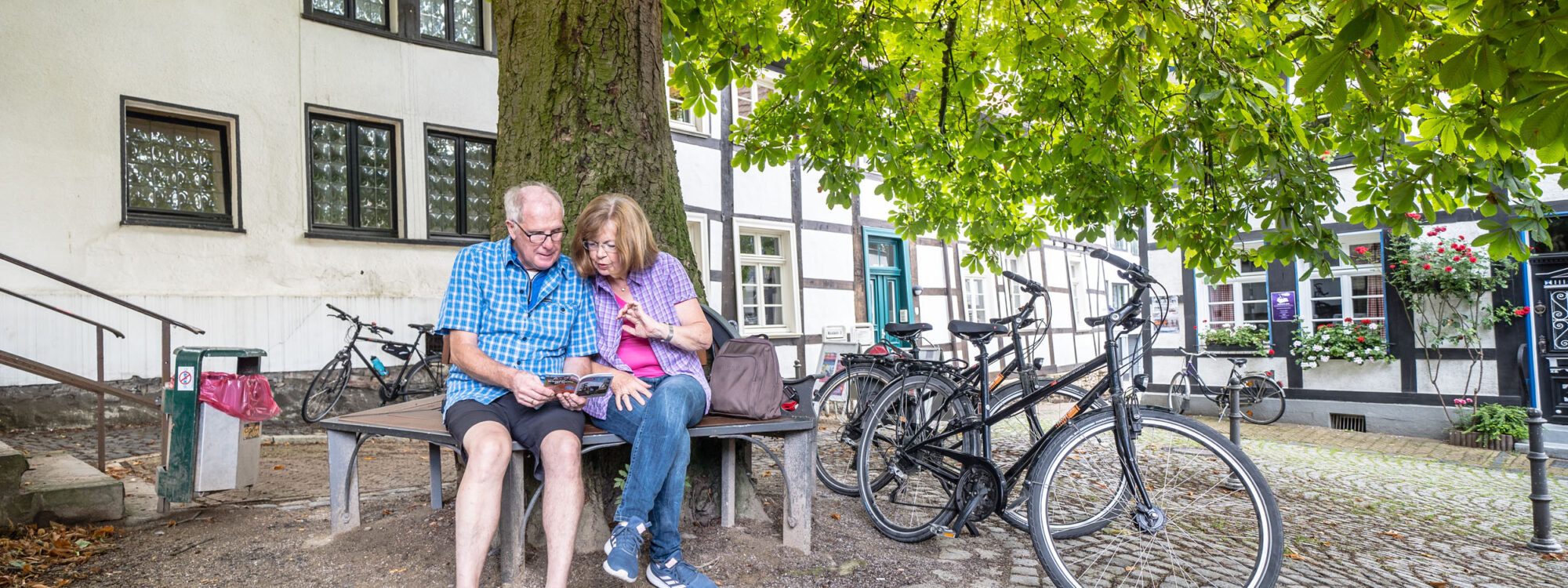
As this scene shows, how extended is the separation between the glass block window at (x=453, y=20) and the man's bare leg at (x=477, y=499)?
7.65 meters

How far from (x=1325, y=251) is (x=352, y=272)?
8.06 m

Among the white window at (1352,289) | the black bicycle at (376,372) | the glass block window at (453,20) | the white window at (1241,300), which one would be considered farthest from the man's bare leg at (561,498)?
the white window at (1241,300)

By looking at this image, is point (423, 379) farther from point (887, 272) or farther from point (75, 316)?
point (887, 272)

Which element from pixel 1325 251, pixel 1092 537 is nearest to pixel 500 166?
pixel 1092 537

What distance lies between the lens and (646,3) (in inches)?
129

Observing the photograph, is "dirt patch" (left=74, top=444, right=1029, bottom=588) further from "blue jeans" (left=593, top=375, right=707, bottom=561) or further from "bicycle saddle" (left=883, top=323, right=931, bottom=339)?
"bicycle saddle" (left=883, top=323, right=931, bottom=339)

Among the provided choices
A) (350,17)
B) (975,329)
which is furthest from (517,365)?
(350,17)

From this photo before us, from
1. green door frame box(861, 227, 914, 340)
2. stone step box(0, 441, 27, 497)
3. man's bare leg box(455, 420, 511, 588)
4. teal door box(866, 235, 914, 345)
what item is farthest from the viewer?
teal door box(866, 235, 914, 345)

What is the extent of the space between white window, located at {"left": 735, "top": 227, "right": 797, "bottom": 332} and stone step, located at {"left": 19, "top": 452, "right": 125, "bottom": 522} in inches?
300

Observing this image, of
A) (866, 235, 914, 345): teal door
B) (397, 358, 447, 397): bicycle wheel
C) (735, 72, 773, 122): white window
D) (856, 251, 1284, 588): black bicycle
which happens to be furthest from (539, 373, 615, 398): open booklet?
(866, 235, 914, 345): teal door

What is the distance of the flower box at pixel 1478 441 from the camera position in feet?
→ 29.1

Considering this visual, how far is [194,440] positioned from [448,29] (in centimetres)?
639

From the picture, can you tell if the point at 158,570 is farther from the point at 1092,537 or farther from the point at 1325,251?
the point at 1325,251

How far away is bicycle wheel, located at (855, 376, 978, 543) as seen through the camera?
3.31 m
